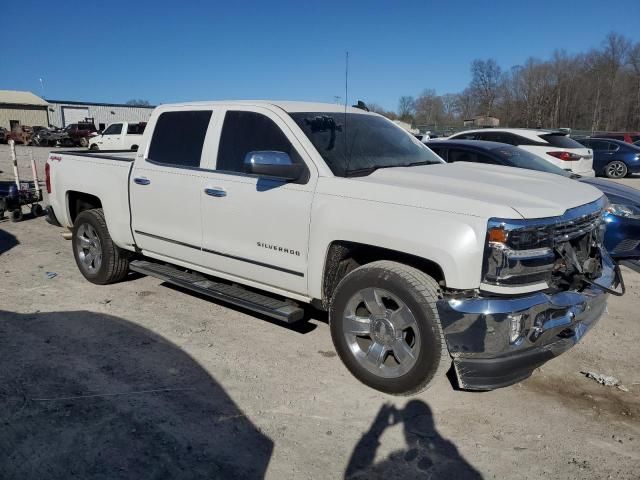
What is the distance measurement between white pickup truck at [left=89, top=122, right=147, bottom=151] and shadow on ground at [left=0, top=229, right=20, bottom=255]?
18.4 m

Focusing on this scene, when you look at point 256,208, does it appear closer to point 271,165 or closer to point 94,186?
point 271,165

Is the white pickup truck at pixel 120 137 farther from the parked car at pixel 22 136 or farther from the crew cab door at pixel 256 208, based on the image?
the crew cab door at pixel 256 208

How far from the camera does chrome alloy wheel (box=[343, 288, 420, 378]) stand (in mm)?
3447

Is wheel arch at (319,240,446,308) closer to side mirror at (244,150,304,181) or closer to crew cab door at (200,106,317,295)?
crew cab door at (200,106,317,295)

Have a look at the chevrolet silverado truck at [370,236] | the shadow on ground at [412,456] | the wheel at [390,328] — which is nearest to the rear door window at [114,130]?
the chevrolet silverado truck at [370,236]

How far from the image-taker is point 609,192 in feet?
21.9

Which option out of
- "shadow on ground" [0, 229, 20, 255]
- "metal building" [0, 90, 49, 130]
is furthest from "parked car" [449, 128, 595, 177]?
"metal building" [0, 90, 49, 130]

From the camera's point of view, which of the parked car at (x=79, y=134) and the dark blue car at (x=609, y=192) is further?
the parked car at (x=79, y=134)

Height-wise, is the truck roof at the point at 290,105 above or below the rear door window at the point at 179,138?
above

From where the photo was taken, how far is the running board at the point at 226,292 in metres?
4.07

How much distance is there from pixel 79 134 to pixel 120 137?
583 inches

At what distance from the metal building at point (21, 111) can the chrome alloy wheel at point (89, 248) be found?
63407mm

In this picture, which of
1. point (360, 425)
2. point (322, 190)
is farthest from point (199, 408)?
point (322, 190)

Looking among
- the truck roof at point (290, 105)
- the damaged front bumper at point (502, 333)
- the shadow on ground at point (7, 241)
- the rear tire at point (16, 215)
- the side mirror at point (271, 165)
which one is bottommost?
the shadow on ground at point (7, 241)
